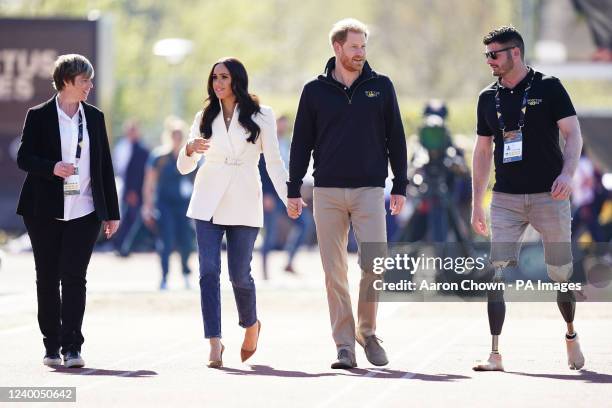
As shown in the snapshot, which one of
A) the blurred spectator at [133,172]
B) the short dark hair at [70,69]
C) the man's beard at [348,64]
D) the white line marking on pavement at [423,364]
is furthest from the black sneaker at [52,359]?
the blurred spectator at [133,172]

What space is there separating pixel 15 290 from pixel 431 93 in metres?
37.6

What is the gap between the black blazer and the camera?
10164 mm

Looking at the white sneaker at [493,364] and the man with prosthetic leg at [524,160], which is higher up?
the man with prosthetic leg at [524,160]

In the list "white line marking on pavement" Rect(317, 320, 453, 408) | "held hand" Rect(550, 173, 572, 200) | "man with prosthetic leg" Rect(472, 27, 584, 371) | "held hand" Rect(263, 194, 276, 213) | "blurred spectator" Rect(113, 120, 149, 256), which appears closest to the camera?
"white line marking on pavement" Rect(317, 320, 453, 408)

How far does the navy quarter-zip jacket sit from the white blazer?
0.97 feet

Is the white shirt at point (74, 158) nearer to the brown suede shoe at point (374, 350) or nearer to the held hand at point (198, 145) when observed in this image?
the held hand at point (198, 145)

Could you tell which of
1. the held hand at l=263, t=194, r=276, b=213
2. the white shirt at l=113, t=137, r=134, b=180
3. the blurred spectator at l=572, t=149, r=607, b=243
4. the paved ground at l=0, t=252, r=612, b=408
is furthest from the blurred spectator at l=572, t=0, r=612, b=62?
the paved ground at l=0, t=252, r=612, b=408

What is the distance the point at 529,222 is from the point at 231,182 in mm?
1887

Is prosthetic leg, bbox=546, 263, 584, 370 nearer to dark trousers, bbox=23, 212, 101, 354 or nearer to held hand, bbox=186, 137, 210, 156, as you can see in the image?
held hand, bbox=186, 137, 210, 156

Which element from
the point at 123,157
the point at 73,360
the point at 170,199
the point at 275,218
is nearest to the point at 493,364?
the point at 73,360

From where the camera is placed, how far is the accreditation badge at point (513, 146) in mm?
9812

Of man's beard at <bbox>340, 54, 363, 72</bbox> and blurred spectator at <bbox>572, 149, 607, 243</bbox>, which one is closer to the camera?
man's beard at <bbox>340, 54, 363, 72</bbox>

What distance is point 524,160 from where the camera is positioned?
32.2 feet

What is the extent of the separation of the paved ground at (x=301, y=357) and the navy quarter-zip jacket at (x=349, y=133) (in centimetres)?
117
